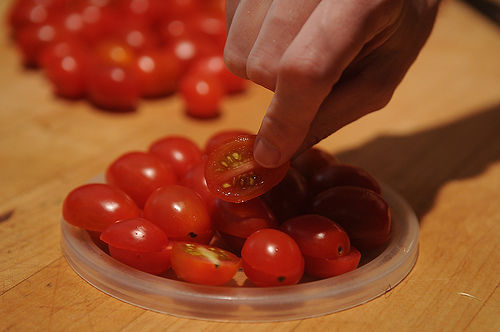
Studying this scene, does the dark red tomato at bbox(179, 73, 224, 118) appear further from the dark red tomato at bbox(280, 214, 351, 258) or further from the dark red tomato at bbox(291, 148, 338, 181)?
the dark red tomato at bbox(280, 214, 351, 258)

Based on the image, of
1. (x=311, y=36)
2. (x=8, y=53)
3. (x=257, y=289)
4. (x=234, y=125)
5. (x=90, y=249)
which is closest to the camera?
(x=311, y=36)

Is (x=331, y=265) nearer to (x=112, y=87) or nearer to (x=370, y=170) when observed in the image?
(x=370, y=170)

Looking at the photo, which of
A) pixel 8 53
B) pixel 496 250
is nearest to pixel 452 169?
pixel 496 250

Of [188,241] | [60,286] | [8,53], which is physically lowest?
[8,53]

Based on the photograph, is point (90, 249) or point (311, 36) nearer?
point (311, 36)

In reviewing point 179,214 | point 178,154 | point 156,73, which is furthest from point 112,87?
point 179,214

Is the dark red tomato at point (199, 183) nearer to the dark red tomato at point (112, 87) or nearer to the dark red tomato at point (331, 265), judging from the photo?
the dark red tomato at point (331, 265)

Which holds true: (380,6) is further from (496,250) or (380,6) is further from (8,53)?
(8,53)
